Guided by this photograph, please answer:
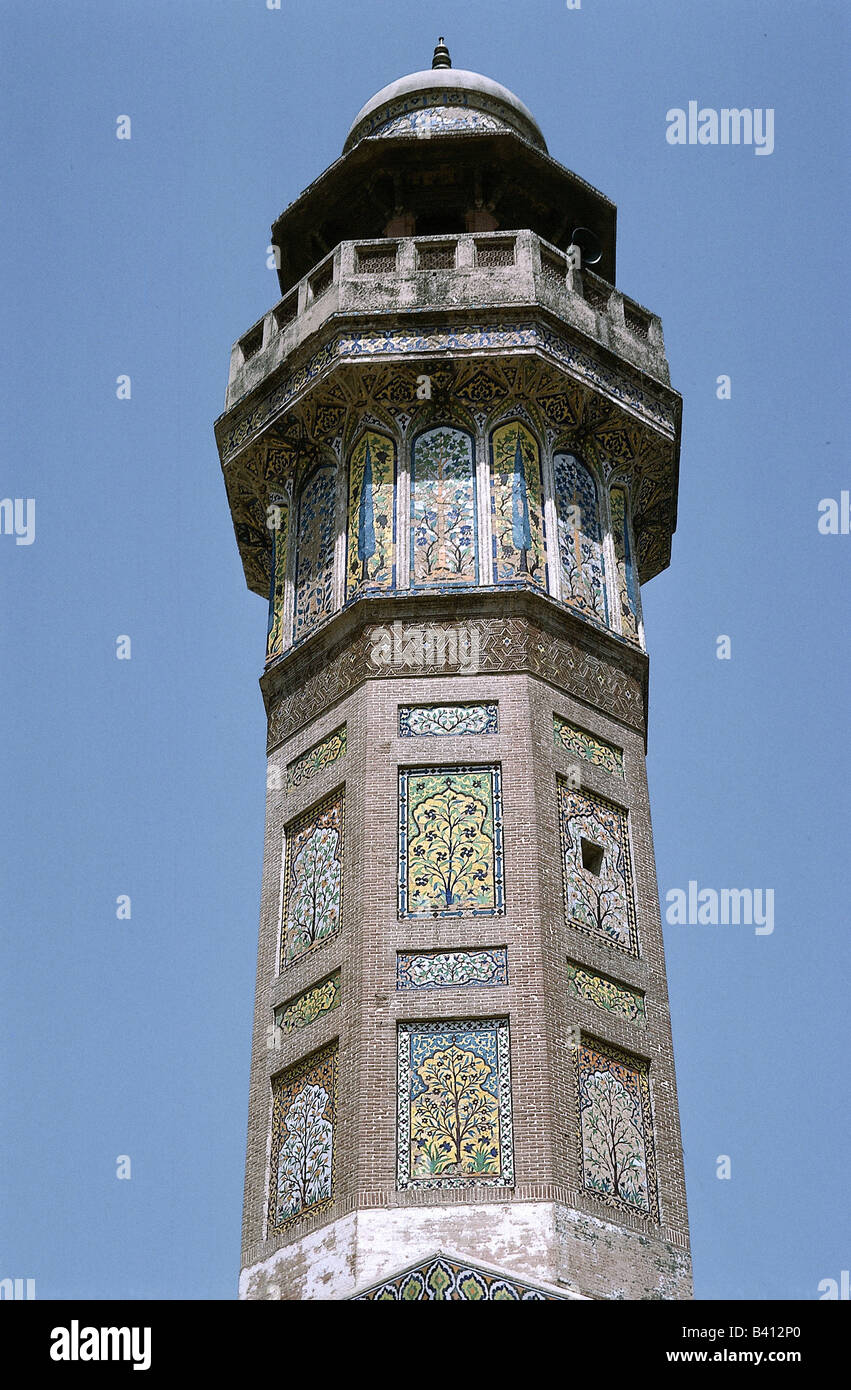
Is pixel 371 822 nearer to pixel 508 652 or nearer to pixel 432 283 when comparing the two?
pixel 508 652

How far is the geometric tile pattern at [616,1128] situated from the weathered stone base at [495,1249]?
32cm

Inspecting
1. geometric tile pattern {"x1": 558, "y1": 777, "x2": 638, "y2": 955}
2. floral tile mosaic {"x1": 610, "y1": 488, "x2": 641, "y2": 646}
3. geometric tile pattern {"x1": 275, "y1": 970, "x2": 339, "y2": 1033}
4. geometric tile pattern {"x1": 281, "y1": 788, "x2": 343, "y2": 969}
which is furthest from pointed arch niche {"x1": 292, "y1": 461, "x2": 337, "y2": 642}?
geometric tile pattern {"x1": 275, "y1": 970, "x2": 339, "y2": 1033}

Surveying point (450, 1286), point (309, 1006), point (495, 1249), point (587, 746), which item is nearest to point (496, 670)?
point (587, 746)

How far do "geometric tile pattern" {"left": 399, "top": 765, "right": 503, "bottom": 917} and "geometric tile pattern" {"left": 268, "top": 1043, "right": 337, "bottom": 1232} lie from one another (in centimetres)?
134

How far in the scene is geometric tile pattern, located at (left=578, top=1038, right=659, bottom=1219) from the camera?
1303cm

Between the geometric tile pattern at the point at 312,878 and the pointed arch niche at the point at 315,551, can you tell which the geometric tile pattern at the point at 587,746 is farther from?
the pointed arch niche at the point at 315,551

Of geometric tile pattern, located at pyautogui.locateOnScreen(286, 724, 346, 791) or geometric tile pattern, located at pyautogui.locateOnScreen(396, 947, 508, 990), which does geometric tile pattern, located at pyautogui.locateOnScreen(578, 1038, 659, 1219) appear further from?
geometric tile pattern, located at pyautogui.locateOnScreen(286, 724, 346, 791)

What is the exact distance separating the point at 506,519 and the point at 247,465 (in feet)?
9.37

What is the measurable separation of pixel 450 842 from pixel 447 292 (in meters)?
5.28

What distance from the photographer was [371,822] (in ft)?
47.3

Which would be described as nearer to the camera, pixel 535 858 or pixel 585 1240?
pixel 585 1240
